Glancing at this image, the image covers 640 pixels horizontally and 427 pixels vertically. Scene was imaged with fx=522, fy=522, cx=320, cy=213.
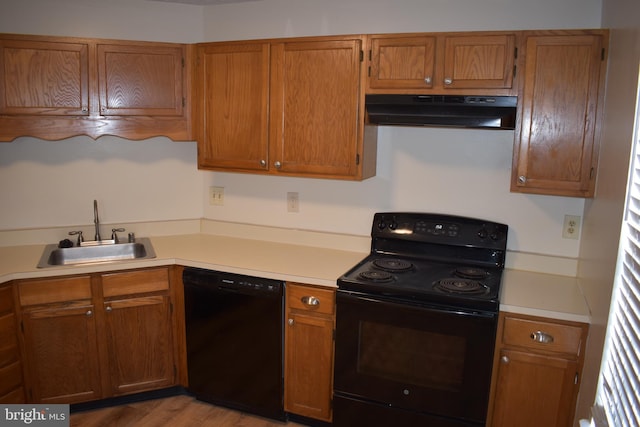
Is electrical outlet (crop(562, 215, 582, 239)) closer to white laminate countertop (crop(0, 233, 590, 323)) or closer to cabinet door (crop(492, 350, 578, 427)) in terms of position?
white laminate countertop (crop(0, 233, 590, 323))

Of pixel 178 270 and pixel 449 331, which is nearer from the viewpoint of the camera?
pixel 449 331

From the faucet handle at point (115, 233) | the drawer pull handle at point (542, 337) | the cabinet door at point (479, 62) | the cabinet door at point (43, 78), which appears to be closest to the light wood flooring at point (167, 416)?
the faucet handle at point (115, 233)

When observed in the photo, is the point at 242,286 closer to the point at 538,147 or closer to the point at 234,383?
the point at 234,383

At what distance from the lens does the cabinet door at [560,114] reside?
2.27m

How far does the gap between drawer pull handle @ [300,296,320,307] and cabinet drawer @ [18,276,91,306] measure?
113cm

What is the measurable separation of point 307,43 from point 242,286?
1.30 m

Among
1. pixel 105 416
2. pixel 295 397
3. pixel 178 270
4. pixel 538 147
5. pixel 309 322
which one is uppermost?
pixel 538 147

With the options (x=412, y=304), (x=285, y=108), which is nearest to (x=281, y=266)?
(x=412, y=304)

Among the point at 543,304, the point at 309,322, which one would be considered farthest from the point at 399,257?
the point at 543,304

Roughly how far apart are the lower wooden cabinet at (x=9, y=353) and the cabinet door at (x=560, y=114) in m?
2.53

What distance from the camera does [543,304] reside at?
226 centimetres

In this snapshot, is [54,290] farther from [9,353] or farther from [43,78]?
[43,78]

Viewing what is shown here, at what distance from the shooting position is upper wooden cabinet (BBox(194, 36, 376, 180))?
2.66 m

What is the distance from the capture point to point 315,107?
2.73 m
